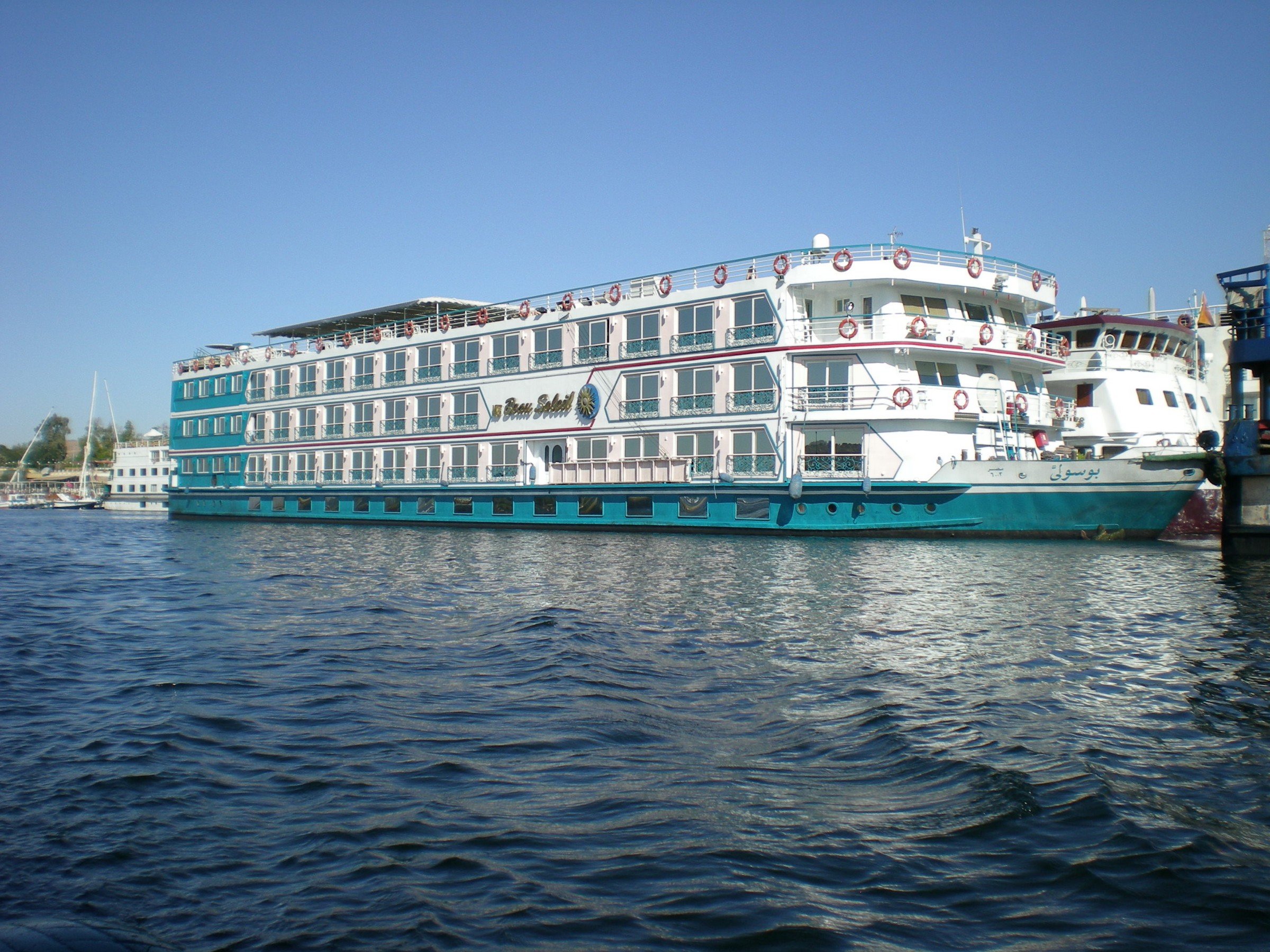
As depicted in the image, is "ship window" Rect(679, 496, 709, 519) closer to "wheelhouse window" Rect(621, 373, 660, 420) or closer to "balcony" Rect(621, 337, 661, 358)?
"wheelhouse window" Rect(621, 373, 660, 420)

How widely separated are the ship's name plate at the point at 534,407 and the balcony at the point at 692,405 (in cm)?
489

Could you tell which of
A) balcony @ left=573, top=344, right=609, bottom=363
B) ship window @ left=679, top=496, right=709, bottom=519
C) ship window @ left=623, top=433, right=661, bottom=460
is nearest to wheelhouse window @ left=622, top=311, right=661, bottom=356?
balcony @ left=573, top=344, right=609, bottom=363

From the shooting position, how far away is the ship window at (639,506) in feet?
106

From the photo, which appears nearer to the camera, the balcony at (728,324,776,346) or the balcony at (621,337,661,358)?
the balcony at (728,324,776,346)

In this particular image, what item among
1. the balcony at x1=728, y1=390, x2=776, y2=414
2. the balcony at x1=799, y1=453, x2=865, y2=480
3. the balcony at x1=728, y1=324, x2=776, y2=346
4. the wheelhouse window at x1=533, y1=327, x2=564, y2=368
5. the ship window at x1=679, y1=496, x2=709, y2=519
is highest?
the wheelhouse window at x1=533, y1=327, x2=564, y2=368

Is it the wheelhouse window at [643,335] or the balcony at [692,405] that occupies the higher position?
the wheelhouse window at [643,335]

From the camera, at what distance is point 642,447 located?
33.2 m

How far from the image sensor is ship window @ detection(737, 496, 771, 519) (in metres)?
29.6

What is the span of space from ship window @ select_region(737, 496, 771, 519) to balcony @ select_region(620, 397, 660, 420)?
15.3 feet

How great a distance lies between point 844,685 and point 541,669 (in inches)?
123

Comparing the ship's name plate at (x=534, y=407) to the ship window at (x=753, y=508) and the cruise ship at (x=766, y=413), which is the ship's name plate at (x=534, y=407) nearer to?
the cruise ship at (x=766, y=413)

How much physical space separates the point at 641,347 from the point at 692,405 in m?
3.09

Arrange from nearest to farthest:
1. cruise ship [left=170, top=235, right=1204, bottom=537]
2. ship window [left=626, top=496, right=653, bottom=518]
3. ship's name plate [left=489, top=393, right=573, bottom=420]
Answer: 1. cruise ship [left=170, top=235, right=1204, bottom=537]
2. ship window [left=626, top=496, right=653, bottom=518]
3. ship's name plate [left=489, top=393, right=573, bottom=420]

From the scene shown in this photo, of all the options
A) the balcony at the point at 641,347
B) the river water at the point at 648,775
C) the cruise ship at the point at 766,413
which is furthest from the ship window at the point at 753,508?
the river water at the point at 648,775
